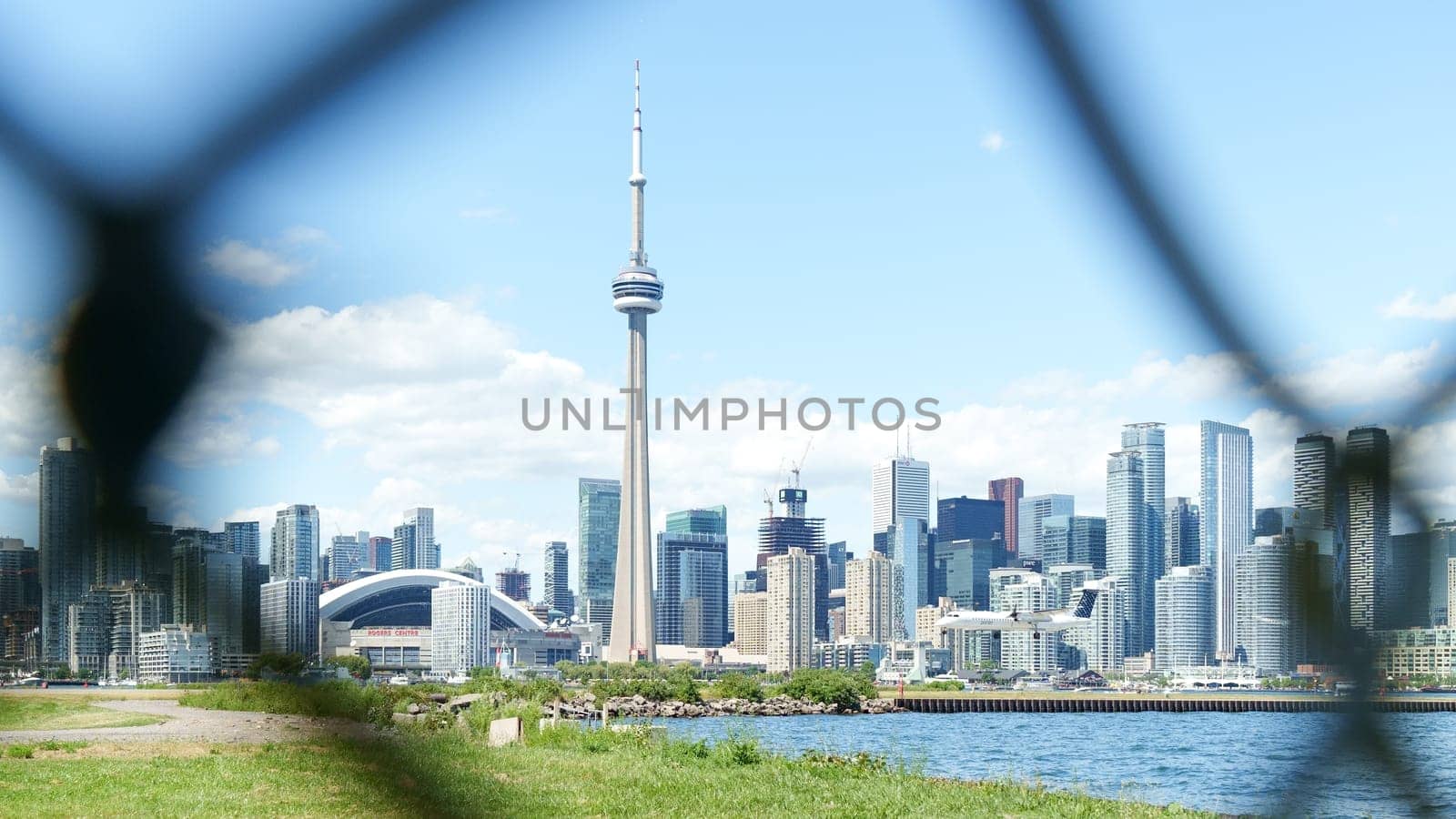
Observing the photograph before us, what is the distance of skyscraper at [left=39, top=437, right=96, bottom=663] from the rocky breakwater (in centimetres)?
7370

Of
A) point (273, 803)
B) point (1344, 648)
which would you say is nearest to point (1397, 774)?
point (1344, 648)

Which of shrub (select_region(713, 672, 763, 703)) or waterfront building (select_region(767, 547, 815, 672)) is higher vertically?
shrub (select_region(713, 672, 763, 703))

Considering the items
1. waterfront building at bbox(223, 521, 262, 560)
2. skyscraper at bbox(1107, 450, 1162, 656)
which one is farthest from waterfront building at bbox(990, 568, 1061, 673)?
waterfront building at bbox(223, 521, 262, 560)

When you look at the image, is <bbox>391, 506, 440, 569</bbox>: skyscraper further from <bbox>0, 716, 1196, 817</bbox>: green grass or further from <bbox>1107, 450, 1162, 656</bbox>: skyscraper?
<bbox>0, 716, 1196, 817</bbox>: green grass

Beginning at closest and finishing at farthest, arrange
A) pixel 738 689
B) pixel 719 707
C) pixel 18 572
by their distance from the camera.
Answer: pixel 18 572 < pixel 719 707 < pixel 738 689

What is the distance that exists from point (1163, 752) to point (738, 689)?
4570cm

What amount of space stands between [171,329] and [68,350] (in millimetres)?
79

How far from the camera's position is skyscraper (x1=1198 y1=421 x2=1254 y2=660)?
4.24ft

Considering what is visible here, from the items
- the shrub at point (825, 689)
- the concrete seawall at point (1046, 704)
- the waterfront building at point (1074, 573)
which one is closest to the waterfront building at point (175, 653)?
the waterfront building at point (1074, 573)

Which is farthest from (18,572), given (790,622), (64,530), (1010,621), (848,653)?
(848,653)

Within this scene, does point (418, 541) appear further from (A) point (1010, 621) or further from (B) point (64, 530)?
(A) point (1010, 621)

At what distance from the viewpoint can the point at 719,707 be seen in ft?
299

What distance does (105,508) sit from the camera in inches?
41.1

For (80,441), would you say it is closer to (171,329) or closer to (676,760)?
(171,329)
